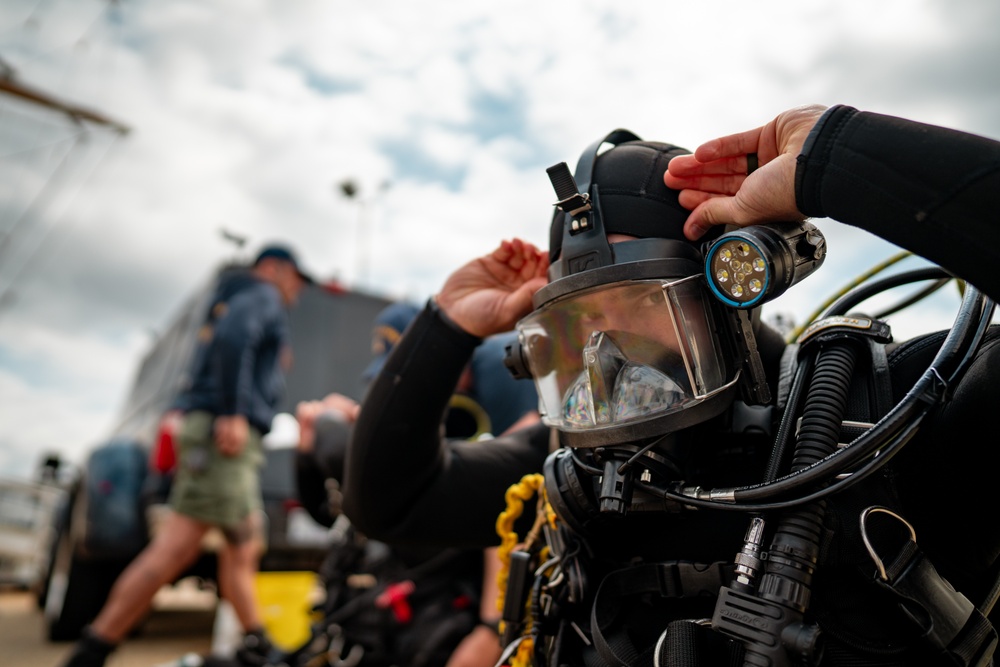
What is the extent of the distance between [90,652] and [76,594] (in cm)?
167

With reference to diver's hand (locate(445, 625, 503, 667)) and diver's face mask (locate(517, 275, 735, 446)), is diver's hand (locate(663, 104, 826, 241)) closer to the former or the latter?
diver's face mask (locate(517, 275, 735, 446))

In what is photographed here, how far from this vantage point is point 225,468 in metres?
3.79

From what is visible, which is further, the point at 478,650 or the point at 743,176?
the point at 478,650

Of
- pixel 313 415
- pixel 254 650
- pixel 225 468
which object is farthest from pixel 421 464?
pixel 225 468

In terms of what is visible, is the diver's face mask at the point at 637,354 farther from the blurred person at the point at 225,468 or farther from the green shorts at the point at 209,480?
the green shorts at the point at 209,480

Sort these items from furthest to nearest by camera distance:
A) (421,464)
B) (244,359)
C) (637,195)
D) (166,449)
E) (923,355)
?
(166,449)
(244,359)
(421,464)
(637,195)
(923,355)

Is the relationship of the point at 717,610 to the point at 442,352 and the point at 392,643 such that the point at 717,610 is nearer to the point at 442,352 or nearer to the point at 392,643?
the point at 442,352

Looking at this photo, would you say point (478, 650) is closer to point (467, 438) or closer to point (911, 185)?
point (467, 438)

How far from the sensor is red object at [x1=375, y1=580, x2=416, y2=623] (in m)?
2.82

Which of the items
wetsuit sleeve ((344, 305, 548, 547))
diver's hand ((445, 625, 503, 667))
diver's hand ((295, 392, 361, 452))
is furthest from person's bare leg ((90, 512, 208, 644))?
wetsuit sleeve ((344, 305, 548, 547))

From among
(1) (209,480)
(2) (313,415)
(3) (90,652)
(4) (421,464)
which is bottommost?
(3) (90,652)

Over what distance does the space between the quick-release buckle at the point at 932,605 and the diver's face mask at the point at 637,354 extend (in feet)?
1.12

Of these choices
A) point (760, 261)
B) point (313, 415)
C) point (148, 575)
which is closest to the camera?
point (760, 261)

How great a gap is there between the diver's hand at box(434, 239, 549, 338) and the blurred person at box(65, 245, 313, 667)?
228 cm
